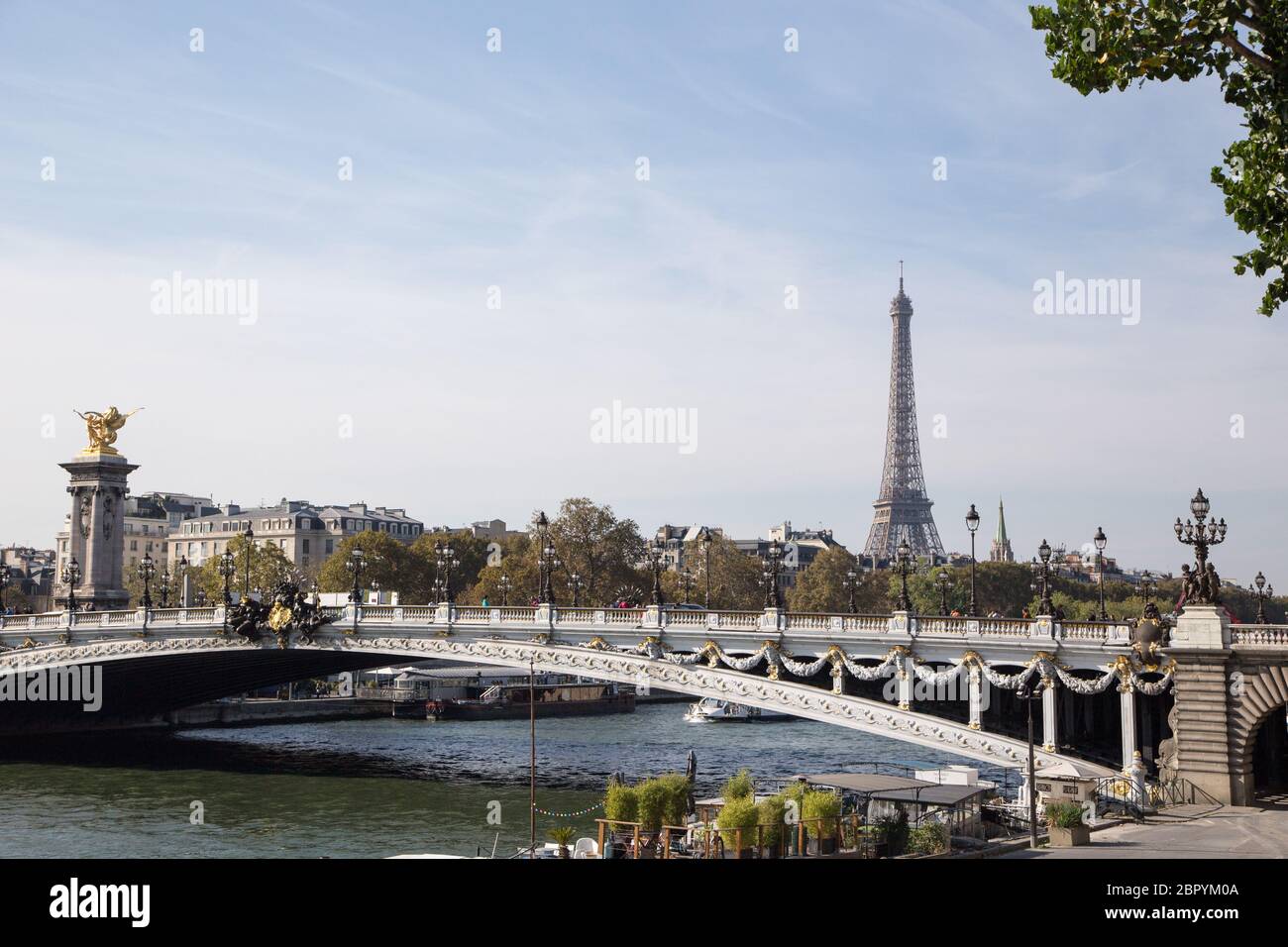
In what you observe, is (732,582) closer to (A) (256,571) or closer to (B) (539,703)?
(B) (539,703)

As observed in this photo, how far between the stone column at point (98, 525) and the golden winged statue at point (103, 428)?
0.74m

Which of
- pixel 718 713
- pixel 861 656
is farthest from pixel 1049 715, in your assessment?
pixel 718 713

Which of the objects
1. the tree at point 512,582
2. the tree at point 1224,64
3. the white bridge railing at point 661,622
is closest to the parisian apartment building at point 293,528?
the tree at point 512,582

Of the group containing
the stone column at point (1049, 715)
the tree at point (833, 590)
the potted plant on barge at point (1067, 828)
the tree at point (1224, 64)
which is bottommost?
the potted plant on barge at point (1067, 828)

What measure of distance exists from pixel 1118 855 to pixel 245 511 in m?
140

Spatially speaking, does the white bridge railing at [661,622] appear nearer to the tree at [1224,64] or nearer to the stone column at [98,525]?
the stone column at [98,525]

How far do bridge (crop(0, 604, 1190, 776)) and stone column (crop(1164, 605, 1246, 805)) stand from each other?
1294 millimetres

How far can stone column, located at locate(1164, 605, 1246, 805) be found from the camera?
3319 cm

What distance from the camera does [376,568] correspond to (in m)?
103

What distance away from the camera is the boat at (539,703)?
3337 inches

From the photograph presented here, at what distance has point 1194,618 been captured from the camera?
111 feet

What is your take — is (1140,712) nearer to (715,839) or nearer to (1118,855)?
(1118,855)

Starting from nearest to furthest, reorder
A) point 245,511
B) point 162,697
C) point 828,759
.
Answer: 1. point 828,759
2. point 162,697
3. point 245,511
